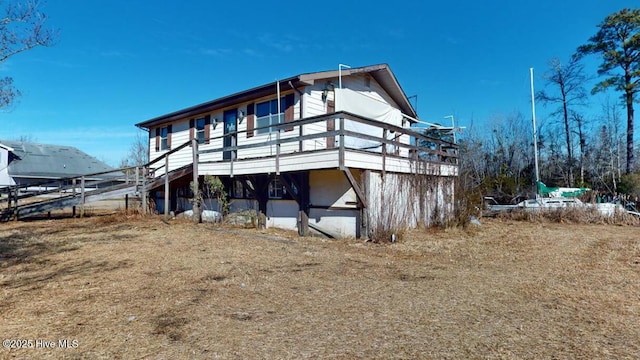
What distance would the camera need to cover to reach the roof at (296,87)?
38.0 ft

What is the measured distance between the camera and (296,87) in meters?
Result: 11.7

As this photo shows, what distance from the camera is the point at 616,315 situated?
4.08m

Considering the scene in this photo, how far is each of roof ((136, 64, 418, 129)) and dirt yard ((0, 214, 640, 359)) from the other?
18.3ft

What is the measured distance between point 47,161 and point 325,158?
36981 mm

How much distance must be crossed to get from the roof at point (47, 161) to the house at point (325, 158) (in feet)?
85.4

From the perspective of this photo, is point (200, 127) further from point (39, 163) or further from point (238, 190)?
point (39, 163)

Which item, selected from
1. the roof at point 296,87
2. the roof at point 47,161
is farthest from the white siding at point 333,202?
the roof at point 47,161

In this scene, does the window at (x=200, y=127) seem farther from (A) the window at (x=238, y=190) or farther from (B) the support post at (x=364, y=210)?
(B) the support post at (x=364, y=210)

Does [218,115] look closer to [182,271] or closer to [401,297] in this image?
[182,271]

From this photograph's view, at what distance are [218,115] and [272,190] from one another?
5.11m

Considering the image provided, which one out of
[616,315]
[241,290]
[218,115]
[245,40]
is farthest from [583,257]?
[245,40]

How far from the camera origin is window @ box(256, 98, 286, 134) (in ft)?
41.2

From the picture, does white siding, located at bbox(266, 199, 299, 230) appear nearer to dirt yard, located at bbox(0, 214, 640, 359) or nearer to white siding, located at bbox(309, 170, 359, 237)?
white siding, located at bbox(309, 170, 359, 237)

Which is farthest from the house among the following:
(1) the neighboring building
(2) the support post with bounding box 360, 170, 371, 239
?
(1) the neighboring building
